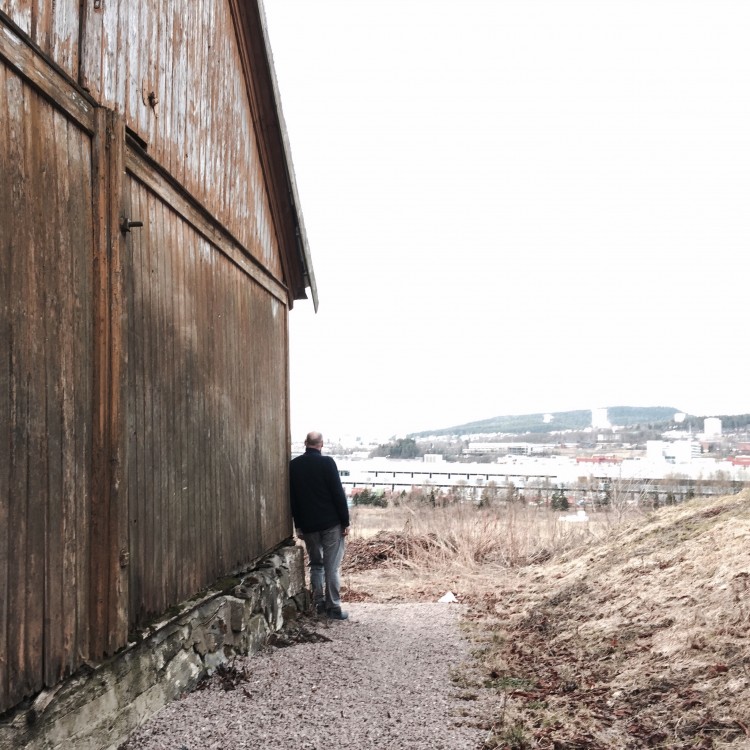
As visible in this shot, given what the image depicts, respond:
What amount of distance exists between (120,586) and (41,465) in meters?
1.01

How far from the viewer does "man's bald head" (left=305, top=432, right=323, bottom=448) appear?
8.88 meters

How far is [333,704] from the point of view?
17.8 ft

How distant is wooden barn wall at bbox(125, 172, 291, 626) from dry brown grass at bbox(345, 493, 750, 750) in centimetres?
233

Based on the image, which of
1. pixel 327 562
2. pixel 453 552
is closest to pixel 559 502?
pixel 453 552

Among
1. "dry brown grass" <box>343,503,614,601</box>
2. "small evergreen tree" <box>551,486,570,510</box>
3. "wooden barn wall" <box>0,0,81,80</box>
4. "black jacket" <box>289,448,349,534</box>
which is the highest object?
"wooden barn wall" <box>0,0,81,80</box>

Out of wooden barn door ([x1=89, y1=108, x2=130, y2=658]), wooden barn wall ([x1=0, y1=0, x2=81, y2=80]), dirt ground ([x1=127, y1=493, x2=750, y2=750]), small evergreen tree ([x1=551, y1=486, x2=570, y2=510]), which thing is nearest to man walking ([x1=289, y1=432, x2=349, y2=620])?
dirt ground ([x1=127, y1=493, x2=750, y2=750])

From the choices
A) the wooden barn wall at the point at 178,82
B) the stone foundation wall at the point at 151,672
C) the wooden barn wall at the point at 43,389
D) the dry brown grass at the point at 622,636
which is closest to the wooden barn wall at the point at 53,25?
the wooden barn wall at the point at 178,82

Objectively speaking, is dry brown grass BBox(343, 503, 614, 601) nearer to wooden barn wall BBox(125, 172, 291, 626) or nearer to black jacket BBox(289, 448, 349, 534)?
black jacket BBox(289, 448, 349, 534)

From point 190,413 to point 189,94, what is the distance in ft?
8.25

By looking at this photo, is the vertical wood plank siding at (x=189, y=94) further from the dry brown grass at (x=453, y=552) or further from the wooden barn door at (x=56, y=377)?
the dry brown grass at (x=453, y=552)

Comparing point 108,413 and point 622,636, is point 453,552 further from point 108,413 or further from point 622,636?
point 108,413

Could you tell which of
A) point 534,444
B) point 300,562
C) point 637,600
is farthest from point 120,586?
point 534,444

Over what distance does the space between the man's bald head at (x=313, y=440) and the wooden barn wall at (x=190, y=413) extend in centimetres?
69

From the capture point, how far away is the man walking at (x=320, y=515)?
866 cm
